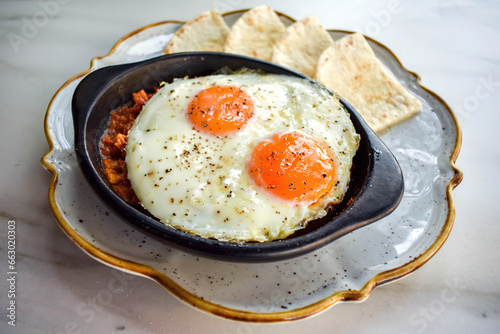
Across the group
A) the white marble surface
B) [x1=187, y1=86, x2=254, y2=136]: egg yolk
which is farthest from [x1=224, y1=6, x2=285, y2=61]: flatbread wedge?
the white marble surface

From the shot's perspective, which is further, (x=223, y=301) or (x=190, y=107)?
(x=190, y=107)

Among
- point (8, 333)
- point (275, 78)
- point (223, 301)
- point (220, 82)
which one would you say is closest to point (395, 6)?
point (275, 78)

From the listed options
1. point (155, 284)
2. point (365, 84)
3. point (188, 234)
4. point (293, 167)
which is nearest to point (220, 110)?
point (293, 167)

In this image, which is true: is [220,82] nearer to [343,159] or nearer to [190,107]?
[190,107]

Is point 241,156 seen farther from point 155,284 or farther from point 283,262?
point 155,284

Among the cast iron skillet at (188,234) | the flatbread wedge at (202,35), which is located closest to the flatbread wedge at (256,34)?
the flatbread wedge at (202,35)

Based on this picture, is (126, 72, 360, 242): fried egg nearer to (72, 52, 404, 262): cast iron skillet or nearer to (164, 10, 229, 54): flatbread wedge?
(72, 52, 404, 262): cast iron skillet
